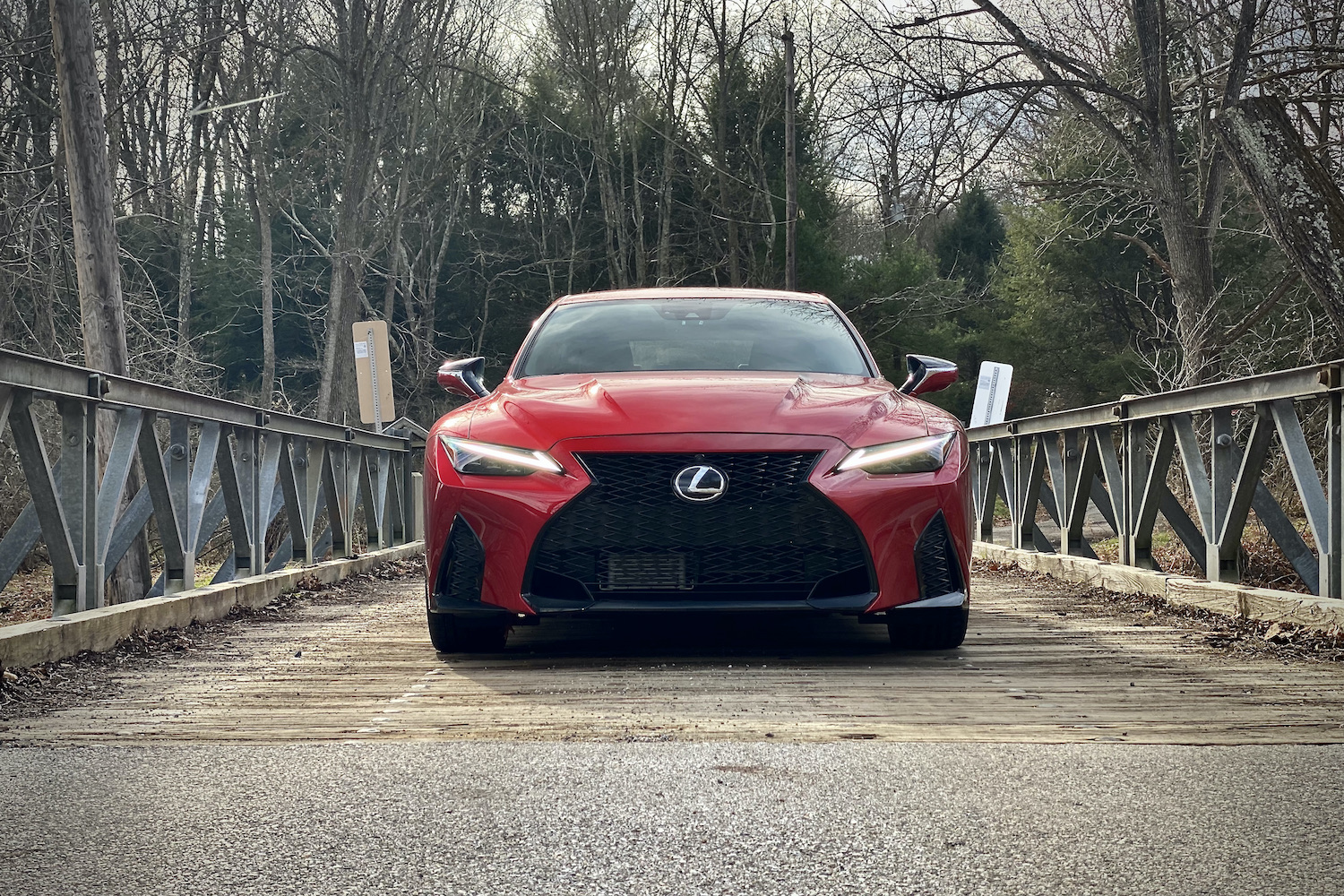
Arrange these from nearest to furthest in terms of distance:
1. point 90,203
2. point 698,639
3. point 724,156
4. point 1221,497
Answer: point 698,639 < point 1221,497 < point 90,203 < point 724,156

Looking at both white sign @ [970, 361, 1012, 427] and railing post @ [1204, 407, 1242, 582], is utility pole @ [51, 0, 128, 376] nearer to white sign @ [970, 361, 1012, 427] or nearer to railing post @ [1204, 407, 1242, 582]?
railing post @ [1204, 407, 1242, 582]

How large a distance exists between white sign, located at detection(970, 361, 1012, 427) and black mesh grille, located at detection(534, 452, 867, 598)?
14.7 metres

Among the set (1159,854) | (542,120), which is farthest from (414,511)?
(542,120)

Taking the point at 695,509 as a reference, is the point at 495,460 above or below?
above

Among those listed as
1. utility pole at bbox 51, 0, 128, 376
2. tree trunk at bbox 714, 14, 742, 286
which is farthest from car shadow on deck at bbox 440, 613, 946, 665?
tree trunk at bbox 714, 14, 742, 286

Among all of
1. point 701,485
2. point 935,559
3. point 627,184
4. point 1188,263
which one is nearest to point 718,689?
point 701,485

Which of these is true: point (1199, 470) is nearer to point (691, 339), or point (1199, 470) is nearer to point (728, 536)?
point (691, 339)

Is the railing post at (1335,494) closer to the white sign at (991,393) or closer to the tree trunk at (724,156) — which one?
the white sign at (991,393)

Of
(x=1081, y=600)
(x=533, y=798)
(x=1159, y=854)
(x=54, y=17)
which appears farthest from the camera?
(x=54, y=17)

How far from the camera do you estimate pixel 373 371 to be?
1833 centimetres

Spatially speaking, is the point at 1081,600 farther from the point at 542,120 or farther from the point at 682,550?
the point at 542,120

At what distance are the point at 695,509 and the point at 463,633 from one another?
118 cm

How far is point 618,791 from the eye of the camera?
337 centimetres

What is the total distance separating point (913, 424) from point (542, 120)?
33614mm
